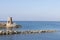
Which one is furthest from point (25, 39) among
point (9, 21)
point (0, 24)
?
point (0, 24)

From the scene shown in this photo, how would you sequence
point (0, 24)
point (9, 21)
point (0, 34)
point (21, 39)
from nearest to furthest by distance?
point (21, 39), point (0, 34), point (9, 21), point (0, 24)

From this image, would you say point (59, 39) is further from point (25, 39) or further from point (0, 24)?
point (0, 24)

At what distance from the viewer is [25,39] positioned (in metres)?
43.1

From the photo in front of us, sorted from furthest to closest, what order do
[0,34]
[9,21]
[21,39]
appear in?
[9,21] < [0,34] < [21,39]

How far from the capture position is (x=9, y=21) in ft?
256

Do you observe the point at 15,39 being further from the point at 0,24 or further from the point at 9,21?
the point at 0,24

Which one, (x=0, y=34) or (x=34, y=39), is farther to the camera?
(x=0, y=34)

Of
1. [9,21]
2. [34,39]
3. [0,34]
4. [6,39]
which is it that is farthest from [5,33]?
[9,21]

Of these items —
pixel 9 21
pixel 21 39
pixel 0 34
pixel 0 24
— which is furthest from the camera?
pixel 0 24

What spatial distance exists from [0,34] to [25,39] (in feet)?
36.3

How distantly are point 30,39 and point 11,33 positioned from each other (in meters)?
11.5

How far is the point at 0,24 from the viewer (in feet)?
288

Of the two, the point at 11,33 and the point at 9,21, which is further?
the point at 9,21

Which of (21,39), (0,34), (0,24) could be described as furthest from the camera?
(0,24)
